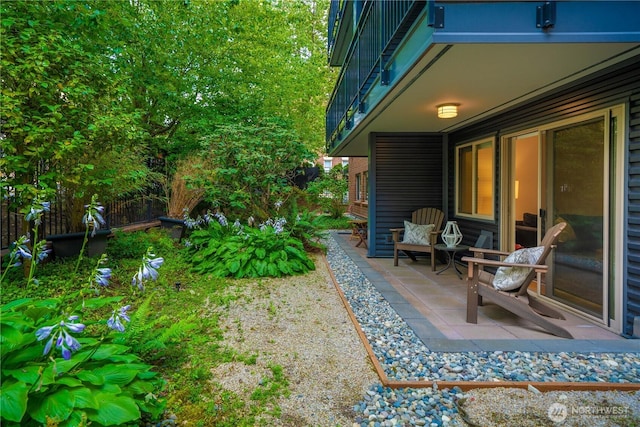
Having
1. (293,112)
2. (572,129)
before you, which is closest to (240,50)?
(293,112)

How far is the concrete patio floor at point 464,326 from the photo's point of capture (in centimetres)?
277

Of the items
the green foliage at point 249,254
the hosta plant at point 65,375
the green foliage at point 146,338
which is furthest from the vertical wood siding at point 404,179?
the hosta plant at point 65,375

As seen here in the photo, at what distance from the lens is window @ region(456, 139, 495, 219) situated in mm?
5363

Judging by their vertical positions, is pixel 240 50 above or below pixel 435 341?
above

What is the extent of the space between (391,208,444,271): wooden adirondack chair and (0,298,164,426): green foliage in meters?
4.47

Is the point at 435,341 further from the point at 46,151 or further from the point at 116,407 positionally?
the point at 46,151

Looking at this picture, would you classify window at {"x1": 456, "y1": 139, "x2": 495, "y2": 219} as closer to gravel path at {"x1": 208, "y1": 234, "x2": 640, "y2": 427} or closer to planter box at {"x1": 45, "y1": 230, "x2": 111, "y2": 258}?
gravel path at {"x1": 208, "y1": 234, "x2": 640, "y2": 427}

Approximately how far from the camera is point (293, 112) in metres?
13.2

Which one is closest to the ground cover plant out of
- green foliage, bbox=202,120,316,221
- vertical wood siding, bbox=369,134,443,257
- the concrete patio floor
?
the concrete patio floor

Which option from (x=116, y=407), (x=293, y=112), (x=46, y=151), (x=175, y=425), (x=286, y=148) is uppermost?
(x=293, y=112)

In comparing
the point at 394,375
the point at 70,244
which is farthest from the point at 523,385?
the point at 70,244

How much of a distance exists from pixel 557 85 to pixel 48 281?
5.82m

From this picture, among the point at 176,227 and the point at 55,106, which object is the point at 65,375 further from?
the point at 176,227

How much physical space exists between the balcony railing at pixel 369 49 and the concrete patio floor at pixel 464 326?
2366 mm
